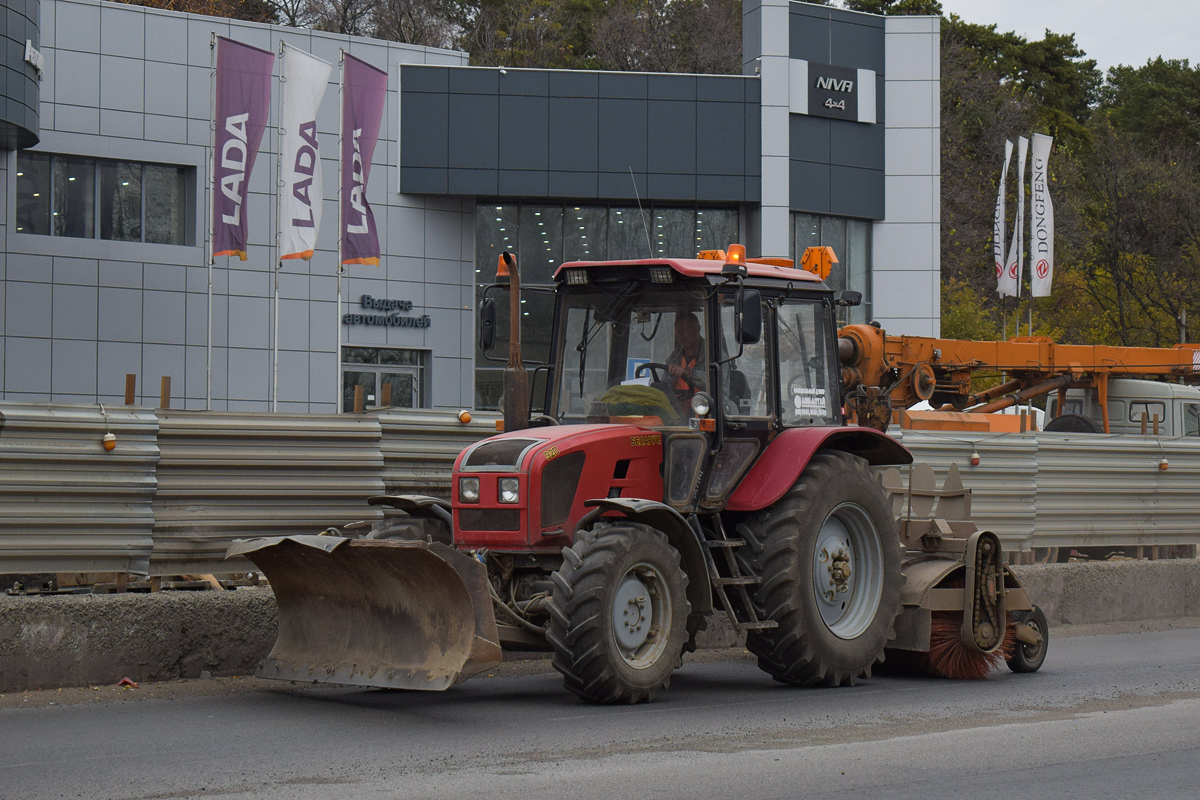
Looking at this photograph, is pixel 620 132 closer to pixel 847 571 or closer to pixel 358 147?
pixel 358 147

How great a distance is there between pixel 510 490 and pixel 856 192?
2515 cm

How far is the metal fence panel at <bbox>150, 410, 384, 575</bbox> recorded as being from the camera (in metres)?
9.34

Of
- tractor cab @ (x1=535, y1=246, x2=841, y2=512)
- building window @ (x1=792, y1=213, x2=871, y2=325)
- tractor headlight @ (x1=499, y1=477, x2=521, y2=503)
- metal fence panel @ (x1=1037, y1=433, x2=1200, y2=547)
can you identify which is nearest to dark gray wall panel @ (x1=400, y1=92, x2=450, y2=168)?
building window @ (x1=792, y1=213, x2=871, y2=325)

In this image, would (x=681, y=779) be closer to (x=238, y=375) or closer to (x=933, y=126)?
(x=238, y=375)

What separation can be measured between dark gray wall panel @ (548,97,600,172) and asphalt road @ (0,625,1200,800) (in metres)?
21.5

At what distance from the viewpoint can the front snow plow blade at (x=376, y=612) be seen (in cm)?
768

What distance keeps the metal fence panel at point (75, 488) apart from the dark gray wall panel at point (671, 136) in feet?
72.7

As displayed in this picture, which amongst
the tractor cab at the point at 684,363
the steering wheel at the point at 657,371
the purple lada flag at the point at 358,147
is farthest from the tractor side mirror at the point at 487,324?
the purple lada flag at the point at 358,147

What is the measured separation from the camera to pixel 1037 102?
54.1m

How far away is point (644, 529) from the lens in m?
8.05

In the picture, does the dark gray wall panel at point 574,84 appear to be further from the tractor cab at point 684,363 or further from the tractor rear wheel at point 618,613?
the tractor rear wheel at point 618,613

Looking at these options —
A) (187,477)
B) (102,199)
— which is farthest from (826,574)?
(102,199)

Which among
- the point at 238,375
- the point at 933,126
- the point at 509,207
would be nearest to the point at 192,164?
the point at 238,375

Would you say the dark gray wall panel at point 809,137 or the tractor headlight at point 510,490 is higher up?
the dark gray wall panel at point 809,137
